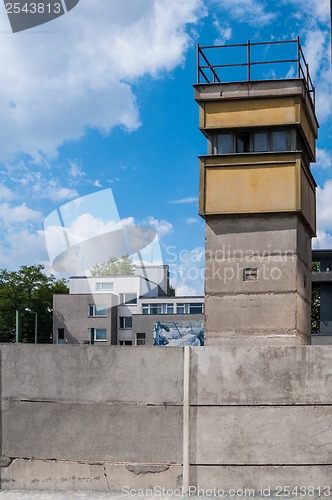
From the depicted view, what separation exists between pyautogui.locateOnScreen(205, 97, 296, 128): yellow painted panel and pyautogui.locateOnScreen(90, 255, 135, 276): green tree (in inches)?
3096

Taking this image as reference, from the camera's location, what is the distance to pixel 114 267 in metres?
98.7

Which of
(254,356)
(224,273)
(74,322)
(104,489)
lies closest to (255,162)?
(224,273)

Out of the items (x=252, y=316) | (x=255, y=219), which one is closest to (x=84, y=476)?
(x=252, y=316)

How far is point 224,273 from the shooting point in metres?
16.7

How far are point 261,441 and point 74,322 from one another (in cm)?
6228

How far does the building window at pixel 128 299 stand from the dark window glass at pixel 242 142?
56.8m

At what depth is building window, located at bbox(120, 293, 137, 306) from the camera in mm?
74375

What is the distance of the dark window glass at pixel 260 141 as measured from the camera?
17587 millimetres

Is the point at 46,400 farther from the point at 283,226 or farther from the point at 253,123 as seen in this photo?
the point at 253,123

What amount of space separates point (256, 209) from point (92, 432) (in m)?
8.73

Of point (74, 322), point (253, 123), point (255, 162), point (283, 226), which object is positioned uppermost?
point (253, 123)

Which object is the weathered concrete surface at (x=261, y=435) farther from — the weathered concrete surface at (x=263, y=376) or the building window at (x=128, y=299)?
the building window at (x=128, y=299)

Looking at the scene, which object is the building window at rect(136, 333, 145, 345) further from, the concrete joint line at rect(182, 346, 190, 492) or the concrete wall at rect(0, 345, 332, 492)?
the concrete joint line at rect(182, 346, 190, 492)

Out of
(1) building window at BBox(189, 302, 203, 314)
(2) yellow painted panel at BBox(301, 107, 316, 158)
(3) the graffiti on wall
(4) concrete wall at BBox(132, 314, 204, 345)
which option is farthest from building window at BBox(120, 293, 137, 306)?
(2) yellow painted panel at BBox(301, 107, 316, 158)
